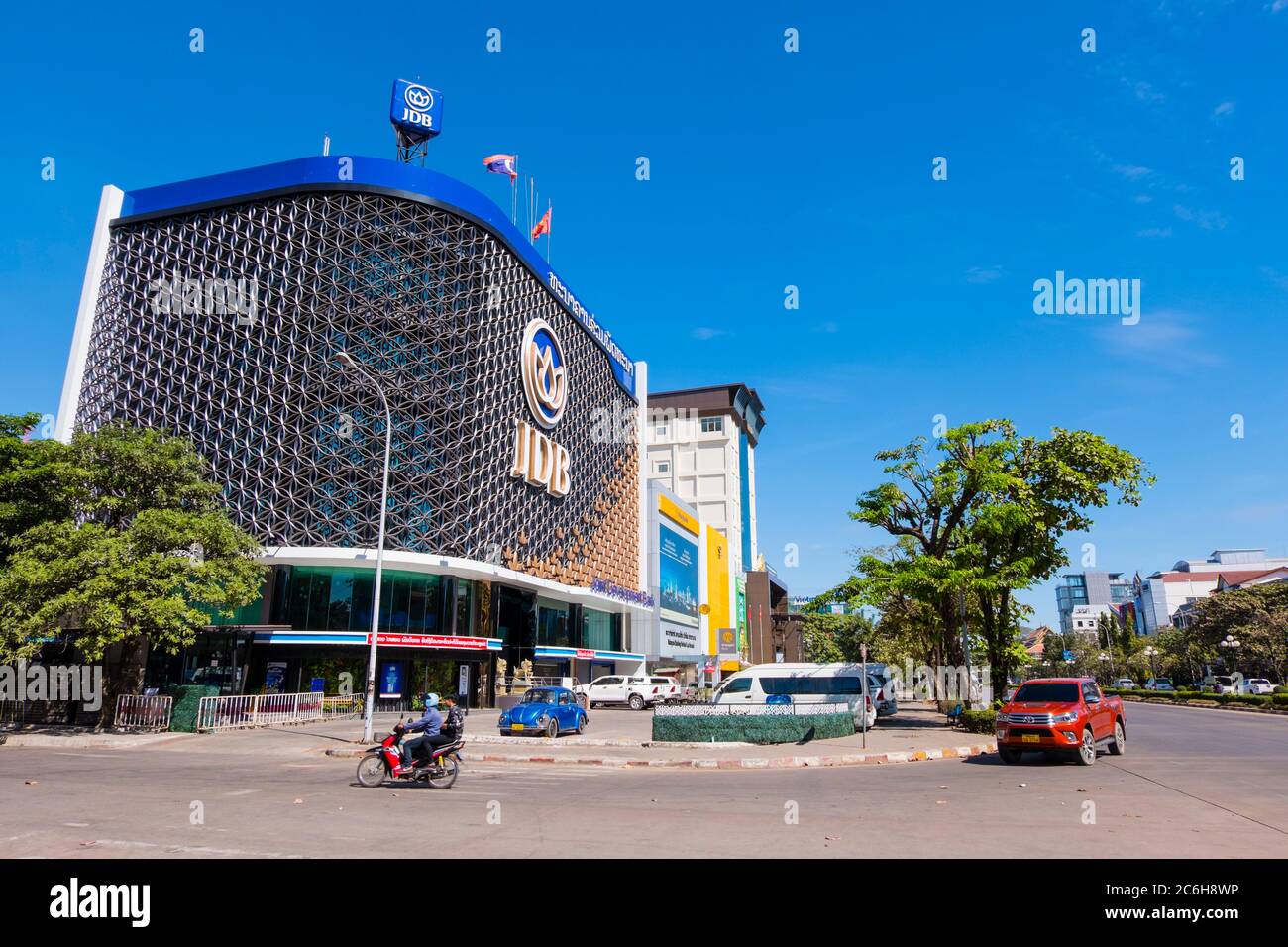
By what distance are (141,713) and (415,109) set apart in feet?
119

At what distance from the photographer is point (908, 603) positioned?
52.2 m

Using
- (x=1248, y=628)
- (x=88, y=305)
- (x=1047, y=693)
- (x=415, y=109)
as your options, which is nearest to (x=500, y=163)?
(x=415, y=109)

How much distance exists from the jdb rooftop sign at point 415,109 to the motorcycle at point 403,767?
4211 cm

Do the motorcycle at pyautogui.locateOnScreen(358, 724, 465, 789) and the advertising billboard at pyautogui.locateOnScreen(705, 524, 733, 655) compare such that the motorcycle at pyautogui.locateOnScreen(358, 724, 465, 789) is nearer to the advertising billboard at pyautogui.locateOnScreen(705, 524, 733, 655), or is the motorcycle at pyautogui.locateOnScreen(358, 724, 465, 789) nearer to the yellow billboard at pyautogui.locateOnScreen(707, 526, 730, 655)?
the yellow billboard at pyautogui.locateOnScreen(707, 526, 730, 655)

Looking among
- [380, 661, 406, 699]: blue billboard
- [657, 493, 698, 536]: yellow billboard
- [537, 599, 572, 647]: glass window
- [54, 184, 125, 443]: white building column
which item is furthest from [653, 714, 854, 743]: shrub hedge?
[657, 493, 698, 536]: yellow billboard

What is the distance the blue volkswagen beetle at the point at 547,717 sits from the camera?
957 inches

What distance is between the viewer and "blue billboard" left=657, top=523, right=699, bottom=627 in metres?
72.8

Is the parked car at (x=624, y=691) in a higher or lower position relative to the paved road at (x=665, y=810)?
lower

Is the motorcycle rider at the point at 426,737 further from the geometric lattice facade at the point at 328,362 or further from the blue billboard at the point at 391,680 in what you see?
the blue billboard at the point at 391,680

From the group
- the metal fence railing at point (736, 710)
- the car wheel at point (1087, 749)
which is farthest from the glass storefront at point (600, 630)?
the car wheel at point (1087, 749)

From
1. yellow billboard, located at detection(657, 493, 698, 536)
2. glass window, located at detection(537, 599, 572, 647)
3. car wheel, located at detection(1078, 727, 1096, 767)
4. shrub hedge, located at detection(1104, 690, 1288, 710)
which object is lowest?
shrub hedge, located at detection(1104, 690, 1288, 710)

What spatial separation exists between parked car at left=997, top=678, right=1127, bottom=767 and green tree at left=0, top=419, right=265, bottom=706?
23426mm
